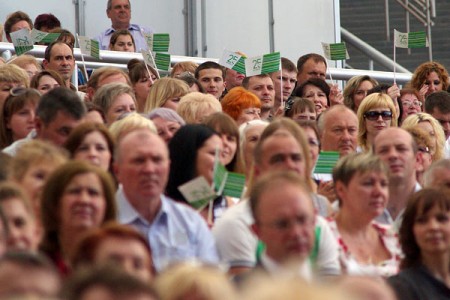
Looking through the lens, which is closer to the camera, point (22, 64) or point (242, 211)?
point (242, 211)

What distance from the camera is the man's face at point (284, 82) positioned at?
1533 cm

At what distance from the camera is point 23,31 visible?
47.5ft

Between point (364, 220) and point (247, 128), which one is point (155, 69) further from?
point (364, 220)

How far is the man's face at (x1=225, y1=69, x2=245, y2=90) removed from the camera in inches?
619

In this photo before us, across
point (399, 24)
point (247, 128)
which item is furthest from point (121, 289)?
point (399, 24)

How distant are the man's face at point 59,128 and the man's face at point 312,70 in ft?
19.8

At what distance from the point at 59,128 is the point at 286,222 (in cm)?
264

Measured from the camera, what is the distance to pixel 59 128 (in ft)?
33.1

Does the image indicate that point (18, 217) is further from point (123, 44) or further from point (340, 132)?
point (123, 44)

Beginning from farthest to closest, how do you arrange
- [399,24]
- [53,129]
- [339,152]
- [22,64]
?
1. [399,24]
2. [22,64]
3. [339,152]
4. [53,129]

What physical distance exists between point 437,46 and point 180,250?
48.2 feet

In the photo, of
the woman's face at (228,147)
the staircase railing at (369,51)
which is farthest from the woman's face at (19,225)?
the staircase railing at (369,51)

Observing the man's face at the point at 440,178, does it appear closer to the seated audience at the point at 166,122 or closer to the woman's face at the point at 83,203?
the seated audience at the point at 166,122

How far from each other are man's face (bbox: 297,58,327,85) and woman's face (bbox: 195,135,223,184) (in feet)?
20.0
